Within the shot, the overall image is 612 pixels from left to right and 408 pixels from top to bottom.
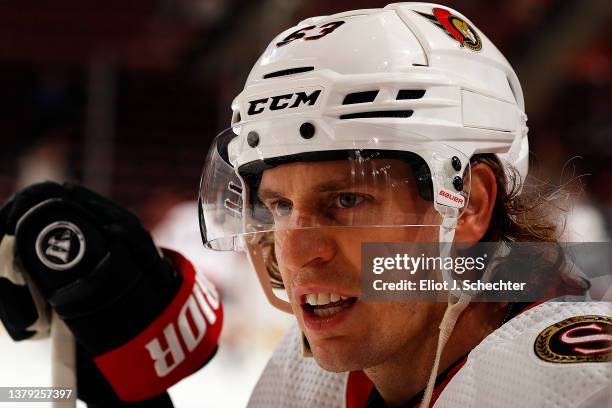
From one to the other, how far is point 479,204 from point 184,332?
543mm

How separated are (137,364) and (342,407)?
34 cm

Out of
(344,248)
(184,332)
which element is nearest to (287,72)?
(344,248)

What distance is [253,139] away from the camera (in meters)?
1.20

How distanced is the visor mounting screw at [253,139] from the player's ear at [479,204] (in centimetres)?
30

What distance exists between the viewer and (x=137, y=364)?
4.62 ft

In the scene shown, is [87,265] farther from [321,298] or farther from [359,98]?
[359,98]

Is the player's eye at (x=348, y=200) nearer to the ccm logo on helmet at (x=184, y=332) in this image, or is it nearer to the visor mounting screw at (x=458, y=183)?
the visor mounting screw at (x=458, y=183)

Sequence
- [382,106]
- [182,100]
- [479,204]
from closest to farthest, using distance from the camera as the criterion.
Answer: [382,106] → [479,204] → [182,100]

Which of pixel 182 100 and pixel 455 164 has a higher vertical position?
pixel 455 164

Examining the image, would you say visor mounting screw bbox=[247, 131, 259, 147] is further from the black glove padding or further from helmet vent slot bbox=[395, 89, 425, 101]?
the black glove padding

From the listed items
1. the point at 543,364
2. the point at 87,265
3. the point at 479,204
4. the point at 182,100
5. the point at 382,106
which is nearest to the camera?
the point at 543,364

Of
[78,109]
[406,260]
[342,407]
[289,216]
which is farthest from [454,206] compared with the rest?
[78,109]

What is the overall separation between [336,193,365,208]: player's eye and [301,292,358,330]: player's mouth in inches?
4.7

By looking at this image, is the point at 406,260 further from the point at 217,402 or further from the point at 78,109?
Result: the point at 78,109
